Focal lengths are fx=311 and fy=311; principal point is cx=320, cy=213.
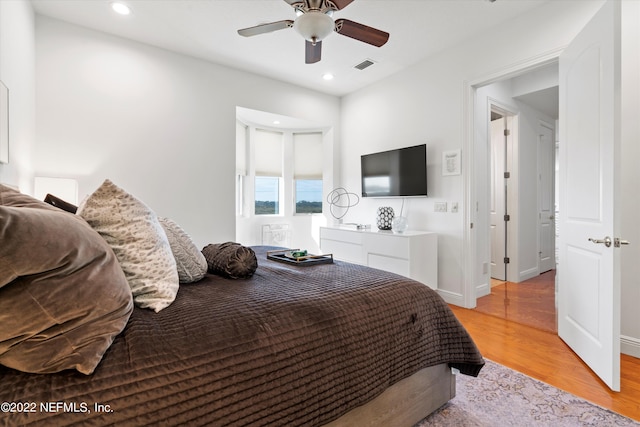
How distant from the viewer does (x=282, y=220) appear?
16.6 feet

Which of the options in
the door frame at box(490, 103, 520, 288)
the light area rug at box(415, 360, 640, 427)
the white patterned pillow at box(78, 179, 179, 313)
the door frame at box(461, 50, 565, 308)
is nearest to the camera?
the white patterned pillow at box(78, 179, 179, 313)

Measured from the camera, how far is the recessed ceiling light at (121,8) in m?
2.66

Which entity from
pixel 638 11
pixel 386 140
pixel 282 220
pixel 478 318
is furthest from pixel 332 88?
pixel 478 318

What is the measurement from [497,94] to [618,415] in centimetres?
349

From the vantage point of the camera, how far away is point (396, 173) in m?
3.92

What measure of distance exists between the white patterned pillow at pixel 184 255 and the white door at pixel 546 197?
5.04m

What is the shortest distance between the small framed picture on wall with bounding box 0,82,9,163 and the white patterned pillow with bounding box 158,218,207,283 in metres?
1.21

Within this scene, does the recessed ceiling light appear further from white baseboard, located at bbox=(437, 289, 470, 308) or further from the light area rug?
white baseboard, located at bbox=(437, 289, 470, 308)

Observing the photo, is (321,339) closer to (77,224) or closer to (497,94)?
(77,224)

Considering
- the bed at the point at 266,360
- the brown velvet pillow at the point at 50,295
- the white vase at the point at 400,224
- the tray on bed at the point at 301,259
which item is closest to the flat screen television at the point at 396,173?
the white vase at the point at 400,224

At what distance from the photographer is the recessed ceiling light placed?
2.66 meters

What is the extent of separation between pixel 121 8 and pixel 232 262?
8.68 feet

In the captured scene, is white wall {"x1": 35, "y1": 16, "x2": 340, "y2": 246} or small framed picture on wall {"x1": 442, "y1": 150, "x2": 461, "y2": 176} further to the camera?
small framed picture on wall {"x1": 442, "y1": 150, "x2": 461, "y2": 176}

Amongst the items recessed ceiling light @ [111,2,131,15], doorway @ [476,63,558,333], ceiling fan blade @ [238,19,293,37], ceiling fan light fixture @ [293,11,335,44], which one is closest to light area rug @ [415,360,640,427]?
doorway @ [476,63,558,333]
